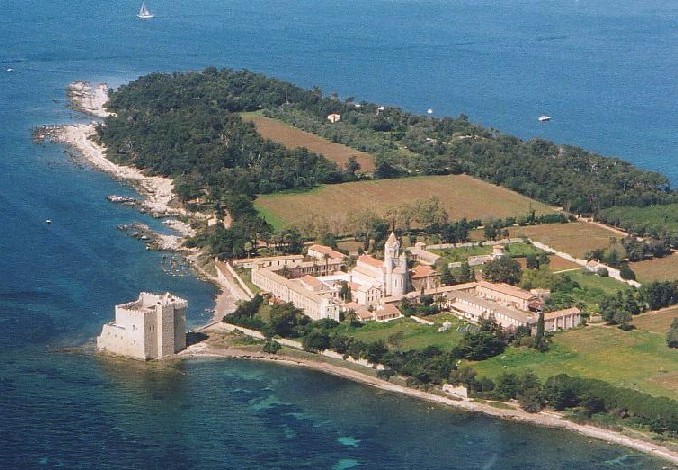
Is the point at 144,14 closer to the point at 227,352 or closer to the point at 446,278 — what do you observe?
the point at 446,278

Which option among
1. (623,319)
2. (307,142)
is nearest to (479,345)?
(623,319)

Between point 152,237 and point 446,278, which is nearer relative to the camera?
point 446,278

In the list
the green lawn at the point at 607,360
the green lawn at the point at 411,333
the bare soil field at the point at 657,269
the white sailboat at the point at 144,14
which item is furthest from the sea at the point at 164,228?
the bare soil field at the point at 657,269

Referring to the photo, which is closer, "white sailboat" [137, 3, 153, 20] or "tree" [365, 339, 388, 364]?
"tree" [365, 339, 388, 364]

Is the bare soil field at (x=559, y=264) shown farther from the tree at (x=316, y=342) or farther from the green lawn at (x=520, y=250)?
the tree at (x=316, y=342)

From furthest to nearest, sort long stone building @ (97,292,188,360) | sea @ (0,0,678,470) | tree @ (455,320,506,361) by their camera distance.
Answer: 1. tree @ (455,320,506,361)
2. long stone building @ (97,292,188,360)
3. sea @ (0,0,678,470)

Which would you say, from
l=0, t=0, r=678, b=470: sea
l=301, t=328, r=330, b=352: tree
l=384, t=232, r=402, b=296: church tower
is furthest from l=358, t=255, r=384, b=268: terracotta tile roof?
l=301, t=328, r=330, b=352: tree

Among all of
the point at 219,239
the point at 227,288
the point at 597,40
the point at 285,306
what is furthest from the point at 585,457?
the point at 597,40

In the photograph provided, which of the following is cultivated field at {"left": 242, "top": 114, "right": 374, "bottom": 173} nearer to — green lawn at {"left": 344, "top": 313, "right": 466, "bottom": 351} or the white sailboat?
green lawn at {"left": 344, "top": 313, "right": 466, "bottom": 351}
